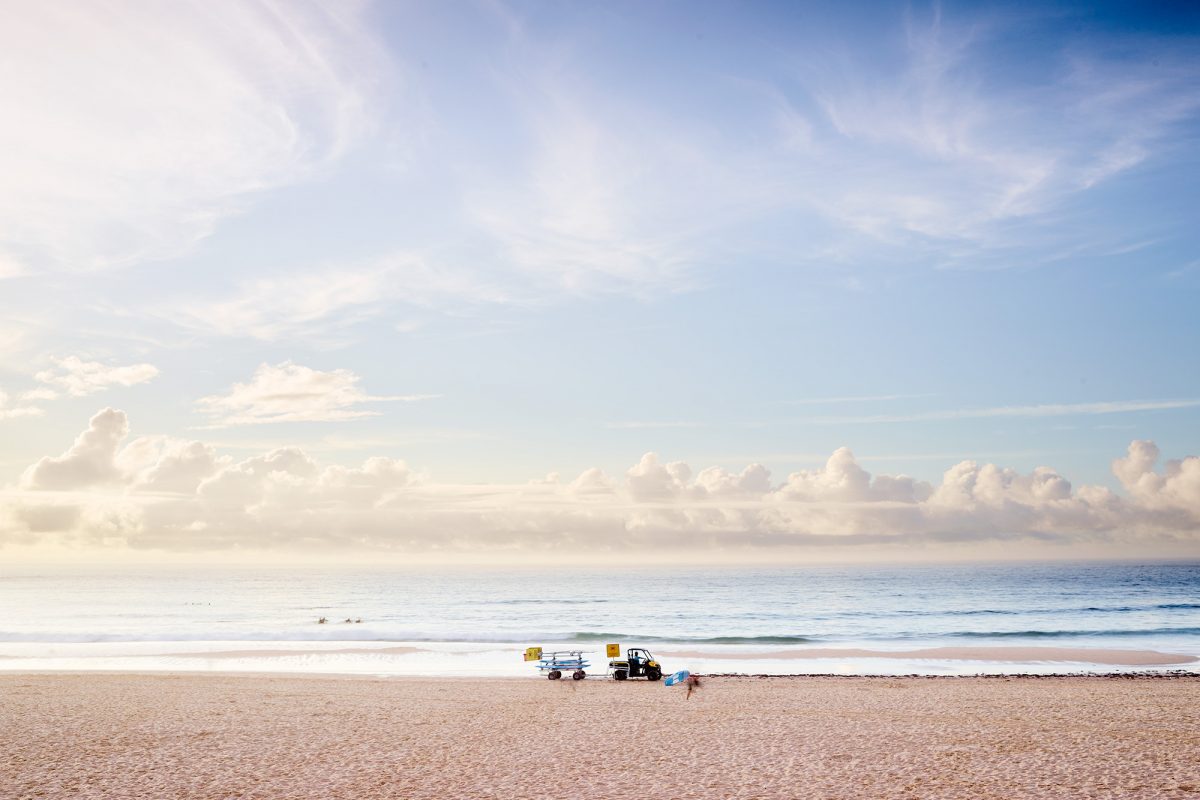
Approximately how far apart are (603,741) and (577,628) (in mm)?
41304

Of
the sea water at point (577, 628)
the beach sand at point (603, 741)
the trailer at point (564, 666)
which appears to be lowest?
the sea water at point (577, 628)

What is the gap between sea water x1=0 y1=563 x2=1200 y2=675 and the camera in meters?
34.2

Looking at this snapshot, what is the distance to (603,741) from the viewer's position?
16.1 meters

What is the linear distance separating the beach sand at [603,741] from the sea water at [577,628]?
27.1 feet

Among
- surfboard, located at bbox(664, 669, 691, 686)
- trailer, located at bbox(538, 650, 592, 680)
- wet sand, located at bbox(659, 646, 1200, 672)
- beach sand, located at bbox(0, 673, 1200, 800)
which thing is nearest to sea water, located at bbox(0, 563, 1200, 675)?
wet sand, located at bbox(659, 646, 1200, 672)

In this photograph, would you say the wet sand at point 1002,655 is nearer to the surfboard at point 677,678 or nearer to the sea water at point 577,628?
the sea water at point 577,628

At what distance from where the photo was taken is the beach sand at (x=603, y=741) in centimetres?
1238

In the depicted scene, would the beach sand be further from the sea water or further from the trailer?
the sea water

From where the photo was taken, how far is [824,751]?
1467 centimetres

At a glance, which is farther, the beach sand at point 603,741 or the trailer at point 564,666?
the trailer at point 564,666

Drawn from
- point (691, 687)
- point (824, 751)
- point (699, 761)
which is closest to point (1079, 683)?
point (691, 687)

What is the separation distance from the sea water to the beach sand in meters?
8.25

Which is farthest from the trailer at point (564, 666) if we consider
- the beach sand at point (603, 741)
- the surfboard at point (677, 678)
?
the surfboard at point (677, 678)

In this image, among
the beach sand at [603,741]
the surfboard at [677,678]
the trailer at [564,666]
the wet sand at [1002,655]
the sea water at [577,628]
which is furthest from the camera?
the sea water at [577,628]
